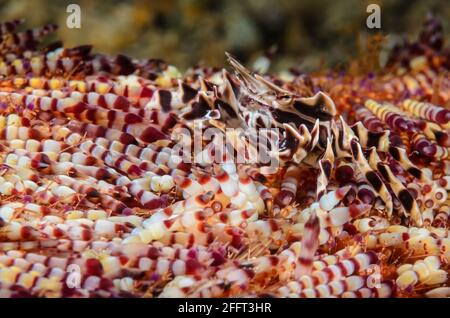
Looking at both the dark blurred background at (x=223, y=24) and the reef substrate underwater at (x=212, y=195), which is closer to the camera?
the reef substrate underwater at (x=212, y=195)

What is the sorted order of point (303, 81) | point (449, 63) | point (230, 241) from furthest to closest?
point (449, 63) → point (303, 81) → point (230, 241)

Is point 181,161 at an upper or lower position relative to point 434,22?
lower

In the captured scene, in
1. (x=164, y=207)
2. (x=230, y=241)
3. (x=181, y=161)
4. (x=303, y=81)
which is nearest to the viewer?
(x=230, y=241)

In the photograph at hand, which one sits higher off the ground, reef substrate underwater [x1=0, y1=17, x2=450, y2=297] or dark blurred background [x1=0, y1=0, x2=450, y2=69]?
dark blurred background [x1=0, y1=0, x2=450, y2=69]

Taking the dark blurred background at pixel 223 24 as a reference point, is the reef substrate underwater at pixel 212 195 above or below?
below

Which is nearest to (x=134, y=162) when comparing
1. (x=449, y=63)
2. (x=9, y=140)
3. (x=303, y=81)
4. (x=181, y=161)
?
(x=181, y=161)

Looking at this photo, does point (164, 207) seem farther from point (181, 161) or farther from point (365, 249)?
point (365, 249)
